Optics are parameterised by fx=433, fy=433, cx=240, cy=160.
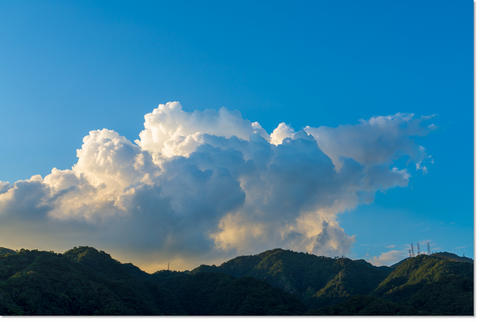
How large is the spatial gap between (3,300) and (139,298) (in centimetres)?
5178

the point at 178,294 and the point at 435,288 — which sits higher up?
the point at 435,288

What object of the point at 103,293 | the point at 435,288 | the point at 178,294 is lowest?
the point at 178,294

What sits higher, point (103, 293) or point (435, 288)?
point (103, 293)

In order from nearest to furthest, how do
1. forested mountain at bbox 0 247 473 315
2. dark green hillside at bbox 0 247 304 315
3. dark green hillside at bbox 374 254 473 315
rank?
dark green hillside at bbox 0 247 304 315, forested mountain at bbox 0 247 473 315, dark green hillside at bbox 374 254 473 315

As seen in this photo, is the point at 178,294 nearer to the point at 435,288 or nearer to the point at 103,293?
the point at 103,293

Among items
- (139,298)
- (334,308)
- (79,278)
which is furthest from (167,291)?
(334,308)

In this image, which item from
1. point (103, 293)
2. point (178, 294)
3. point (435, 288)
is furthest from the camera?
point (178, 294)

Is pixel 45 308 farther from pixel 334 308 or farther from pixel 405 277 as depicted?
Result: pixel 405 277

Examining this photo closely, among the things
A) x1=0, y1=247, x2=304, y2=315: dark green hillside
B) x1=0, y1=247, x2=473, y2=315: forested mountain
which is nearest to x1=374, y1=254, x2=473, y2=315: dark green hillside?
x1=0, y1=247, x2=473, y2=315: forested mountain

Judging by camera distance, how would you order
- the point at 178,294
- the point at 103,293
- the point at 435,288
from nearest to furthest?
the point at 103,293, the point at 435,288, the point at 178,294

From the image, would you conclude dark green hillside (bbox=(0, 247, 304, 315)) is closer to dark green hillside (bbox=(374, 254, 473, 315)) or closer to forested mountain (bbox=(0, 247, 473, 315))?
forested mountain (bbox=(0, 247, 473, 315))

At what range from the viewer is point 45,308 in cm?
11981

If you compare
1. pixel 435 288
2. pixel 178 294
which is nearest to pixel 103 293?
pixel 178 294

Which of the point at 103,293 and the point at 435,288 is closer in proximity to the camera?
the point at 103,293
